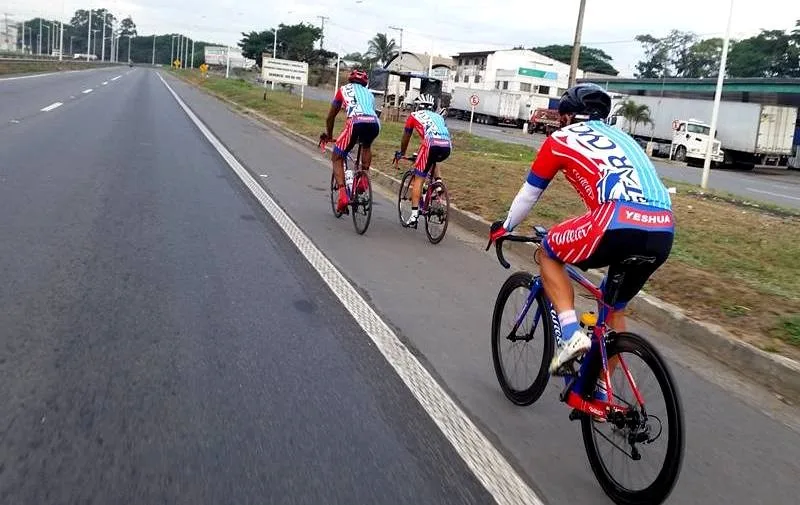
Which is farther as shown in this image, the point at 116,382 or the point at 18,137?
the point at 18,137

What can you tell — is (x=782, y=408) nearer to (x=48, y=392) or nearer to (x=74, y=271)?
(x=48, y=392)

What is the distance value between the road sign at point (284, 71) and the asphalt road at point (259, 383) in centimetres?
3203

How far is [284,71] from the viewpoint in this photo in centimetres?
3984

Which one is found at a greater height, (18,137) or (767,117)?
(767,117)

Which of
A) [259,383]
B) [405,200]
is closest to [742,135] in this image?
[405,200]

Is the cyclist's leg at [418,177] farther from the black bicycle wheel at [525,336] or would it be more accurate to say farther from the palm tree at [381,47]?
the palm tree at [381,47]

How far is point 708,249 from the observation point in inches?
359

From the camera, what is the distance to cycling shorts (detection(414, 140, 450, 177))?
349 inches

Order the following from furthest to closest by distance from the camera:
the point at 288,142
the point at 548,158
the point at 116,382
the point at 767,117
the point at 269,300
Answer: the point at 767,117 → the point at 288,142 → the point at 269,300 → the point at 116,382 → the point at 548,158

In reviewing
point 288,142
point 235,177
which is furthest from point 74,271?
point 288,142

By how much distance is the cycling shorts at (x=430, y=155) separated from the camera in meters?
8.88

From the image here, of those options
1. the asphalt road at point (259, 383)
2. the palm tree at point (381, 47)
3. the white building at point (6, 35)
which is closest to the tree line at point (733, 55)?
the palm tree at point (381, 47)

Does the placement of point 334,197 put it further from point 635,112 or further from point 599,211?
point 635,112

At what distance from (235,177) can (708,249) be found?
24.2ft
